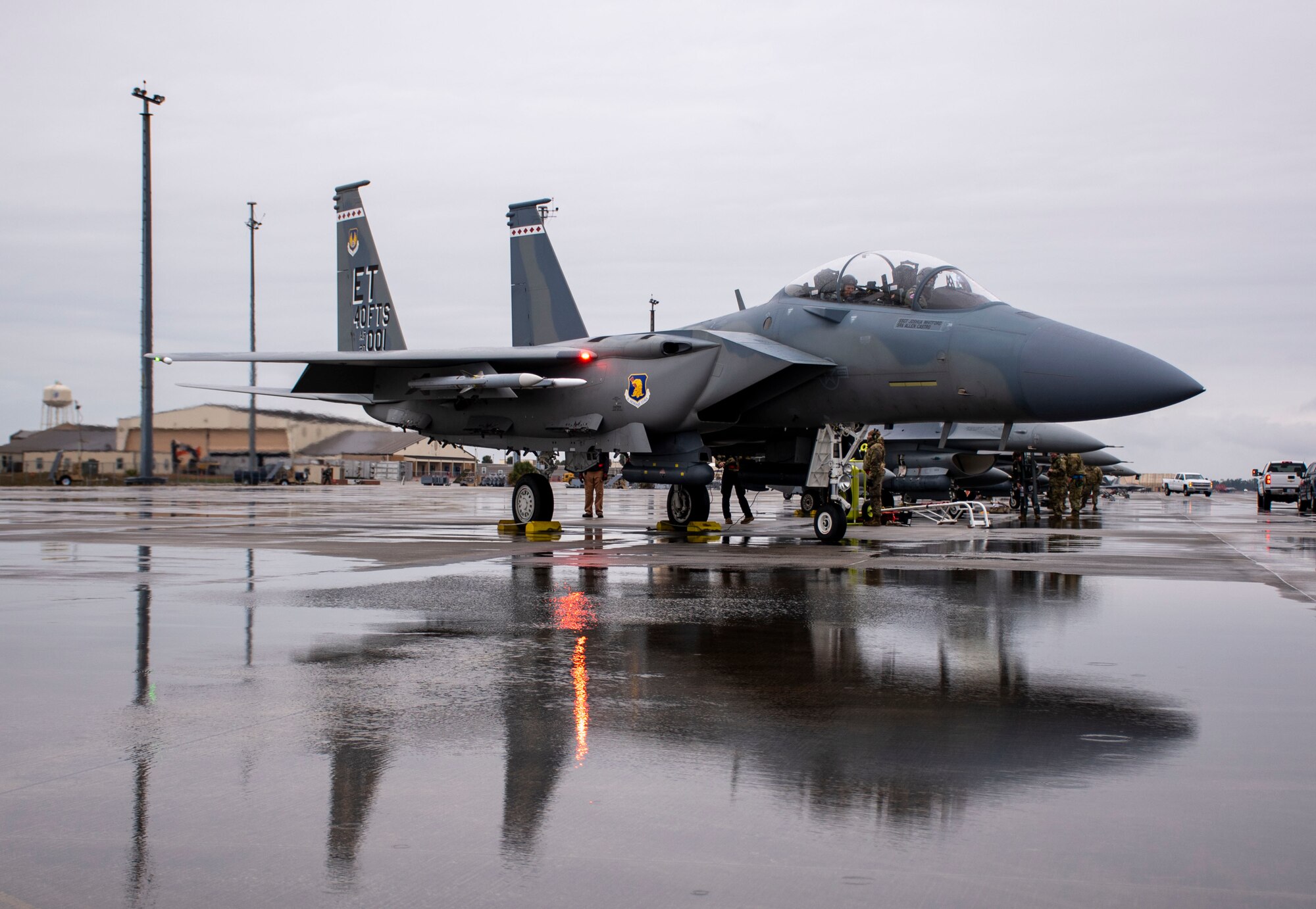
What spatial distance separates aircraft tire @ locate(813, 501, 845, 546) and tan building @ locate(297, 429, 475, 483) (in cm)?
6530

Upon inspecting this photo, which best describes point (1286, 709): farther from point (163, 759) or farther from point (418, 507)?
point (418, 507)

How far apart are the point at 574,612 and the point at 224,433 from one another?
90.4 metres

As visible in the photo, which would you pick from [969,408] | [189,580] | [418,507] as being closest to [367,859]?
[189,580]

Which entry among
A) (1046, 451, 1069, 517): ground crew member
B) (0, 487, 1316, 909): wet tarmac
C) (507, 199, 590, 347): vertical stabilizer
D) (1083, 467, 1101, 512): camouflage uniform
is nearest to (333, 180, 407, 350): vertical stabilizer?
(507, 199, 590, 347): vertical stabilizer

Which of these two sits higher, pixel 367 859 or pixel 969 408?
pixel 969 408

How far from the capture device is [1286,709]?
14.1 feet

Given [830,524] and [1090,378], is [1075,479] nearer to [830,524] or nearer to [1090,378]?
[830,524]

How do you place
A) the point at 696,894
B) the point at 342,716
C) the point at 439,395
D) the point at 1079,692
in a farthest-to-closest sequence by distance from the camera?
1. the point at 439,395
2. the point at 1079,692
3. the point at 342,716
4. the point at 696,894

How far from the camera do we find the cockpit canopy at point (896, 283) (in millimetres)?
12938

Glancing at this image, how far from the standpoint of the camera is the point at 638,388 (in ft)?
48.7

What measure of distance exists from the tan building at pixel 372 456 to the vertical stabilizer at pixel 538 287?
58.7 metres

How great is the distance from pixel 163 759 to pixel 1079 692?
3.55 metres

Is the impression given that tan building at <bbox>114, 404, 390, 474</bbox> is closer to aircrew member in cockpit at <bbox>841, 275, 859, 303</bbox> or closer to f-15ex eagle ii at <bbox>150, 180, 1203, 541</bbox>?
f-15ex eagle ii at <bbox>150, 180, 1203, 541</bbox>

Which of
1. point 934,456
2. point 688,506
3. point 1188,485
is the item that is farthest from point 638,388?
point 1188,485
